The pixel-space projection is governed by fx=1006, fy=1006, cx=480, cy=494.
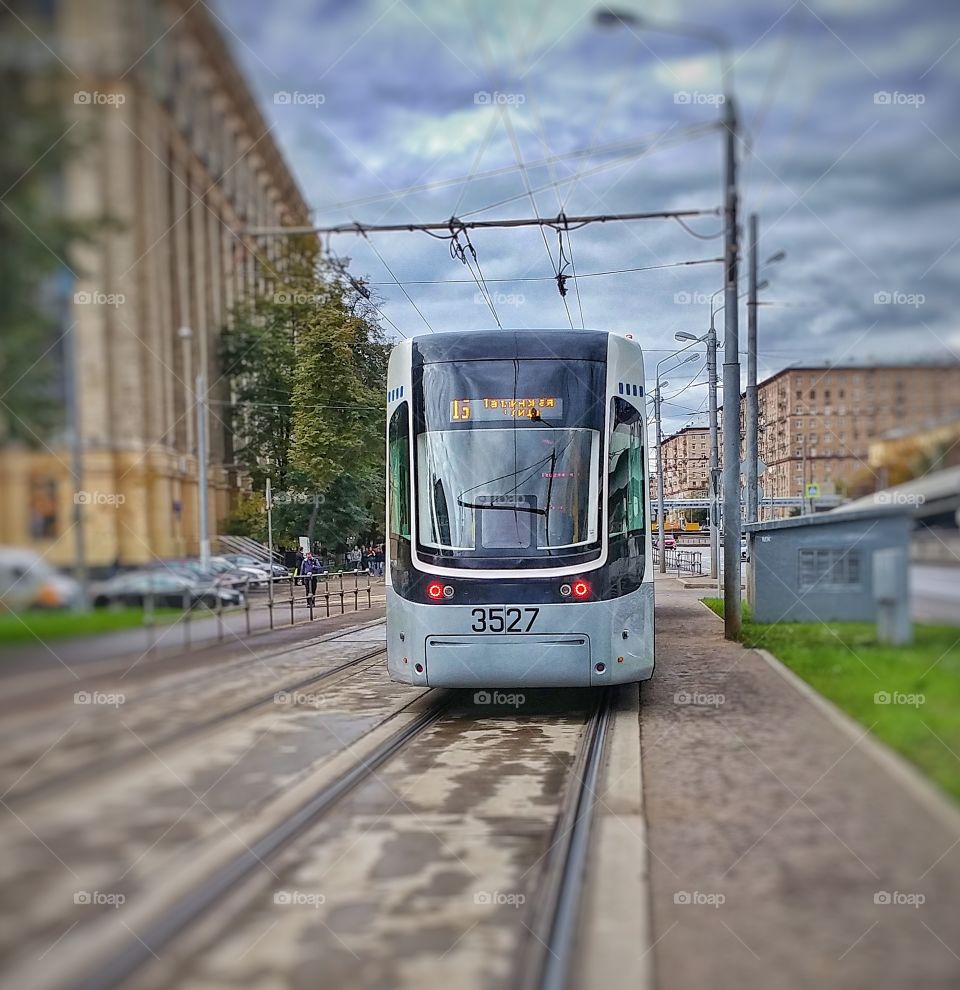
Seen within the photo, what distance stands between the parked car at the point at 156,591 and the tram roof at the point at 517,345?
4.16 m

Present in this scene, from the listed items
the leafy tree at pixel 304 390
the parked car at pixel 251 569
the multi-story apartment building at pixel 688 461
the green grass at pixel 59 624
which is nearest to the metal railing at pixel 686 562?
the multi-story apartment building at pixel 688 461

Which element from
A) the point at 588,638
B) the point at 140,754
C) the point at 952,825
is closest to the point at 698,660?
the point at 588,638

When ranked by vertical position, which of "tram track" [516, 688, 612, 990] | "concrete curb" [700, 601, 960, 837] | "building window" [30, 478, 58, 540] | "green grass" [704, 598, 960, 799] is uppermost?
"building window" [30, 478, 58, 540]

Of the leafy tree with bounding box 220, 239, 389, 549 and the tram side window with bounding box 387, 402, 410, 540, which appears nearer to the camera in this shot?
the leafy tree with bounding box 220, 239, 389, 549

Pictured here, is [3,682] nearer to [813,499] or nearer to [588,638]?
[813,499]

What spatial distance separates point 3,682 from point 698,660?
348 inches

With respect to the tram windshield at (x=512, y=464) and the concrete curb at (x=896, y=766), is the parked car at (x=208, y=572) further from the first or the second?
the tram windshield at (x=512, y=464)

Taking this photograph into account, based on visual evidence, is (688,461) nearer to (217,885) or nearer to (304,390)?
(304,390)

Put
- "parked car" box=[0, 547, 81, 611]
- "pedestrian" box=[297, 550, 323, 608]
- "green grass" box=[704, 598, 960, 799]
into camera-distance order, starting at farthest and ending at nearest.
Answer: "pedestrian" box=[297, 550, 323, 608] < "green grass" box=[704, 598, 960, 799] < "parked car" box=[0, 547, 81, 611]

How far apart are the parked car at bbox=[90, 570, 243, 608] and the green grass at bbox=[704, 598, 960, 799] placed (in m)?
1.98

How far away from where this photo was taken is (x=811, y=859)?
356 cm

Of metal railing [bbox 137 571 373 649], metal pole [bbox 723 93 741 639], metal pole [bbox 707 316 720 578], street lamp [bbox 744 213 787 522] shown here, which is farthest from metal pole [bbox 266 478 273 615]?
metal pole [bbox 723 93 741 639]

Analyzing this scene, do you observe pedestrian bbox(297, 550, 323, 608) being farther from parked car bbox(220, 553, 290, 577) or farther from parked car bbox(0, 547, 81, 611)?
parked car bbox(0, 547, 81, 611)

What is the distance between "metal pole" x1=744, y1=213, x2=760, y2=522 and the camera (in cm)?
783
